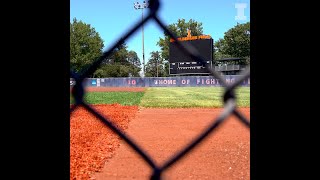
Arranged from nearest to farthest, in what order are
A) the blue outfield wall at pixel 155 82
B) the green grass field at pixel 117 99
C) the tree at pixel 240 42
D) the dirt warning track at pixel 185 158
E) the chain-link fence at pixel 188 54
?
the chain-link fence at pixel 188 54 < the tree at pixel 240 42 < the dirt warning track at pixel 185 158 < the green grass field at pixel 117 99 < the blue outfield wall at pixel 155 82

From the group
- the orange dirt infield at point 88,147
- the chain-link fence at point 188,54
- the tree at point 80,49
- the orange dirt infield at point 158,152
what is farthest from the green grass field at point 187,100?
the chain-link fence at point 188,54

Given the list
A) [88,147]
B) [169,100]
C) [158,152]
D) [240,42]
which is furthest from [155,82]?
[158,152]

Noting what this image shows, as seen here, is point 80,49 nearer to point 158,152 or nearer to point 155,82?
point 158,152

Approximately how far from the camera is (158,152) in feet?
14.9

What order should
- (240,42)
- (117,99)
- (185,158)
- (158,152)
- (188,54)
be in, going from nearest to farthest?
1. (188,54)
2. (185,158)
3. (158,152)
4. (240,42)
5. (117,99)

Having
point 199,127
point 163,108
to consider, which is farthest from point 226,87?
point 163,108

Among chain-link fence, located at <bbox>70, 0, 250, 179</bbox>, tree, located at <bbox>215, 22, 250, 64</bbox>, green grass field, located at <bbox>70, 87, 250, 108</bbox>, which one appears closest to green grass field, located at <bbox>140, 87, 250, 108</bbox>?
green grass field, located at <bbox>70, 87, 250, 108</bbox>

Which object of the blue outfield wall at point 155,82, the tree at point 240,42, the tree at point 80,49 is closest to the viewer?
the tree at point 240,42

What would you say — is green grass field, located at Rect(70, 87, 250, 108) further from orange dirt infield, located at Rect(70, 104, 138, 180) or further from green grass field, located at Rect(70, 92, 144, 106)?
orange dirt infield, located at Rect(70, 104, 138, 180)

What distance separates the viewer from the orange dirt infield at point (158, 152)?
11.2ft

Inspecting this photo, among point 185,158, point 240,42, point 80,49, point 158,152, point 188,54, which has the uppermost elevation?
point 240,42

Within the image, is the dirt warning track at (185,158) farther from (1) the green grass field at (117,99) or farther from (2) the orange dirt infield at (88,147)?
(1) the green grass field at (117,99)
